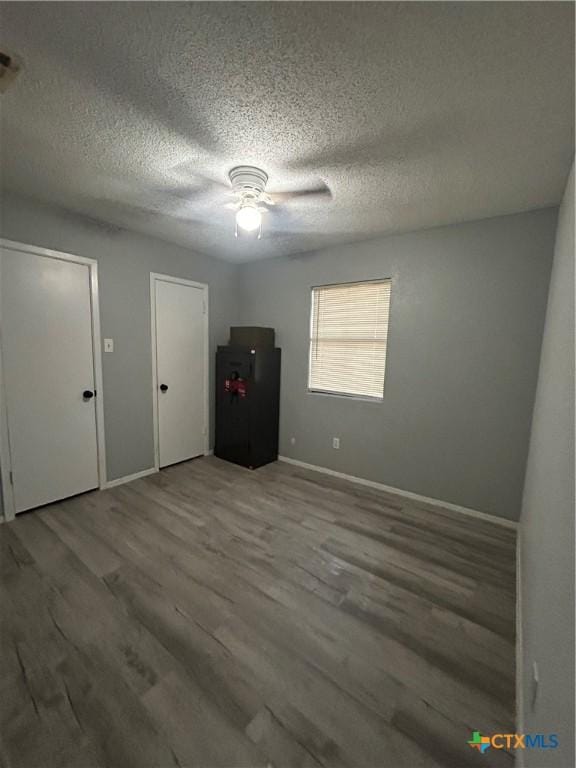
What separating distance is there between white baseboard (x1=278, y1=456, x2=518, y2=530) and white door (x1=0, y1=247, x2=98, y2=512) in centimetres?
224

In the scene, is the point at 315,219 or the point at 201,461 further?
the point at 201,461

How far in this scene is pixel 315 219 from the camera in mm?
2547

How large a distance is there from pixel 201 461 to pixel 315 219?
295cm

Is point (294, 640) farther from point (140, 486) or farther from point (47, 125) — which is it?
point (47, 125)

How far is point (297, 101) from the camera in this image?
4.29 feet

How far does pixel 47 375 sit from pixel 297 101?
269 cm

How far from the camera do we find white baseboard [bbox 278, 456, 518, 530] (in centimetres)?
253

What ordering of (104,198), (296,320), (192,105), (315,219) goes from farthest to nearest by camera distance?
(296,320) → (315,219) → (104,198) → (192,105)

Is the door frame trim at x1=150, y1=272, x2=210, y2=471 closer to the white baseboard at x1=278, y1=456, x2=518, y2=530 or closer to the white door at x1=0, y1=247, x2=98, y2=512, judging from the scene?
the white door at x1=0, y1=247, x2=98, y2=512

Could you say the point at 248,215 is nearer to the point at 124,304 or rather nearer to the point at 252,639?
the point at 124,304

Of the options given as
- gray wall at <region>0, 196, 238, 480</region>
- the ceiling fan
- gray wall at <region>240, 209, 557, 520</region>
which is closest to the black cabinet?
gray wall at <region>240, 209, 557, 520</region>

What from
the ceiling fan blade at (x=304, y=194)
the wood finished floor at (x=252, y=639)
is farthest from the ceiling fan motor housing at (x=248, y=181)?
the wood finished floor at (x=252, y=639)

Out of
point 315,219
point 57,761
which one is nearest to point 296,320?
point 315,219

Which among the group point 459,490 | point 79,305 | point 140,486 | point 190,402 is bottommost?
point 140,486
